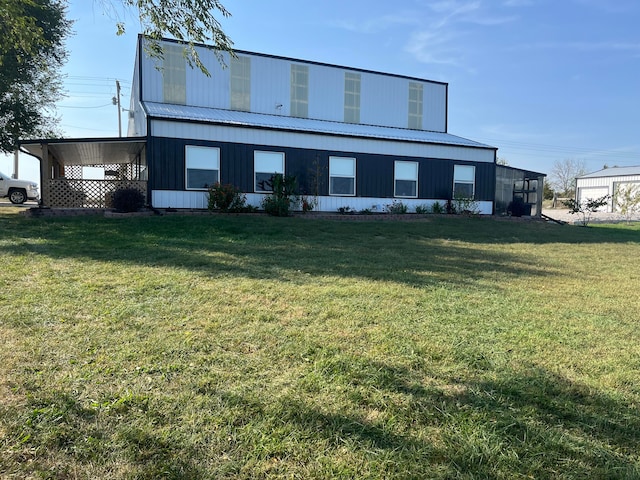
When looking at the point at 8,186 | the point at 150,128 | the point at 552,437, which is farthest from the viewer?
the point at 8,186

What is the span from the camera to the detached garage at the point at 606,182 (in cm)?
3719

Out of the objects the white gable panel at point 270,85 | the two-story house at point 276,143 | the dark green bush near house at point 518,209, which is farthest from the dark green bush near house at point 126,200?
the dark green bush near house at point 518,209

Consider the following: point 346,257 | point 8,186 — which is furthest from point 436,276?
point 8,186

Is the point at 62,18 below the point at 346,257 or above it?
above

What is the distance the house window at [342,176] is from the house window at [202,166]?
13.8ft

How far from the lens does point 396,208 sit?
16.4 meters

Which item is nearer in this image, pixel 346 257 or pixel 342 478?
pixel 342 478

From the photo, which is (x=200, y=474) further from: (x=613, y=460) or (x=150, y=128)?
(x=150, y=128)

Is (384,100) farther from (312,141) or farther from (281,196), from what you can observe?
(281,196)

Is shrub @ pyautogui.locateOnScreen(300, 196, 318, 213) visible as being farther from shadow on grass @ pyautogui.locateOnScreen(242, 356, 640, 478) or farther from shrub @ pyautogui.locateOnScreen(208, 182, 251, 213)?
shadow on grass @ pyautogui.locateOnScreen(242, 356, 640, 478)

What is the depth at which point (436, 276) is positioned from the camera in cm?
613

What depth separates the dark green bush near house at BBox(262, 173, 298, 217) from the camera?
1345cm

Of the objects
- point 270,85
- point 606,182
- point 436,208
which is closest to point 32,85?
point 270,85

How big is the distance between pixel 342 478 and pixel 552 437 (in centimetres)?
111
